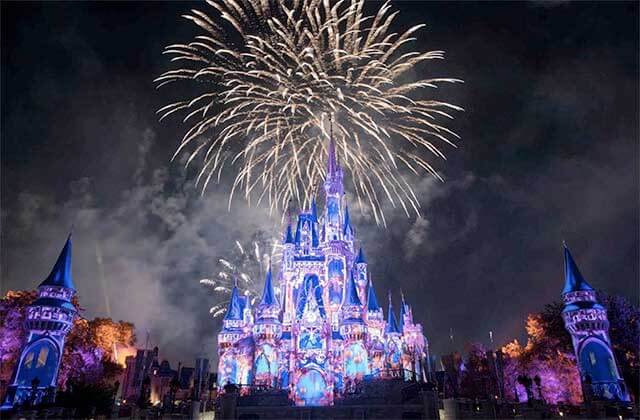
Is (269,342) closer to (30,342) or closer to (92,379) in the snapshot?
(92,379)

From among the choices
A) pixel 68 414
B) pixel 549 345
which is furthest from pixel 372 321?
pixel 68 414

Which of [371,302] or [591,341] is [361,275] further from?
[591,341]

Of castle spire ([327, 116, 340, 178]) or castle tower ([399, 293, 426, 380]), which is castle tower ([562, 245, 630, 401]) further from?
castle spire ([327, 116, 340, 178])

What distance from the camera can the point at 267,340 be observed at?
169 feet

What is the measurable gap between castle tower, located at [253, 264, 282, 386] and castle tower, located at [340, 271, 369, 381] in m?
8.12

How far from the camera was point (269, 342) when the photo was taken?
51.3m

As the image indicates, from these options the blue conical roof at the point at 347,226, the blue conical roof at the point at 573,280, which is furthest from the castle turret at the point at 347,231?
the blue conical roof at the point at 573,280

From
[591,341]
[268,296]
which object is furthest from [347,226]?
[591,341]

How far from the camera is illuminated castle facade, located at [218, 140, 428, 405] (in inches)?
1901

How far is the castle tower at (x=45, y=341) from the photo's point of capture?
31.7 metres

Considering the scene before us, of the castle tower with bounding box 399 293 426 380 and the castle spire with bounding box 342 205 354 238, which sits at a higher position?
the castle spire with bounding box 342 205 354 238

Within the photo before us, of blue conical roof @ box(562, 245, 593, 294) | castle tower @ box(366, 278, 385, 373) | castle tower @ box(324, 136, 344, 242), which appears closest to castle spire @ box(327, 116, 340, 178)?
castle tower @ box(324, 136, 344, 242)

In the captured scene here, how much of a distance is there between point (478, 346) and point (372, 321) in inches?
1411

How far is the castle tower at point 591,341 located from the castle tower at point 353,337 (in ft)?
72.2
